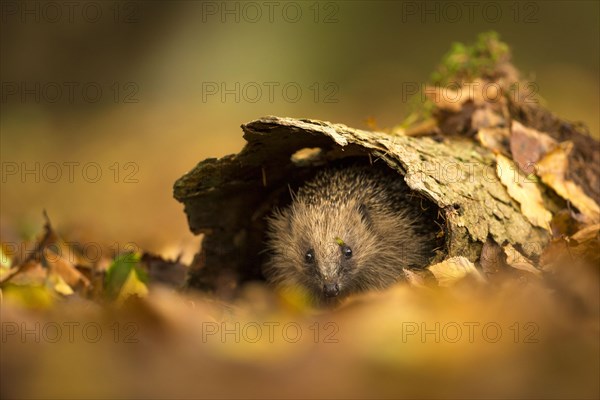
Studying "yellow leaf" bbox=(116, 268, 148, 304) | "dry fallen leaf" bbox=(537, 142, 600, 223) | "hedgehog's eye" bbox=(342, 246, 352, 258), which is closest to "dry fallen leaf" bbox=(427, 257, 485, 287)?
"hedgehog's eye" bbox=(342, 246, 352, 258)

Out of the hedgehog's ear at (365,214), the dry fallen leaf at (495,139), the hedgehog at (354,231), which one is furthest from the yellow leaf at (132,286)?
the dry fallen leaf at (495,139)

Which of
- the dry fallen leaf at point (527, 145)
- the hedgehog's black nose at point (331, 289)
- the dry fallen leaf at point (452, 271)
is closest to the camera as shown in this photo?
the dry fallen leaf at point (452, 271)

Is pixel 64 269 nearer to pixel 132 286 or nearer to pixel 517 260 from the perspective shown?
pixel 132 286

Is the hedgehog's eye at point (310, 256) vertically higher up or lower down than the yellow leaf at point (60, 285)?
higher up

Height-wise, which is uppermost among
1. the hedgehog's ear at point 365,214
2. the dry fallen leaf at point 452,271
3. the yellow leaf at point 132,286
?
the hedgehog's ear at point 365,214

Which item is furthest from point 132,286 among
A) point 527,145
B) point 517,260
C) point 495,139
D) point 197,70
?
point 197,70

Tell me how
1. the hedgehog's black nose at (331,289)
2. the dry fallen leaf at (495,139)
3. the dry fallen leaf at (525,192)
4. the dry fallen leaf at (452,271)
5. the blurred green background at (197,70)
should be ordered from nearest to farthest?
the dry fallen leaf at (452,271), the hedgehog's black nose at (331,289), the dry fallen leaf at (525,192), the dry fallen leaf at (495,139), the blurred green background at (197,70)

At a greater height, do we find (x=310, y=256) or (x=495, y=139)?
(x=495, y=139)

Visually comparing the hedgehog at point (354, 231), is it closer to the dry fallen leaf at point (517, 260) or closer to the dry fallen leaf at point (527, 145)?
the dry fallen leaf at point (517, 260)
